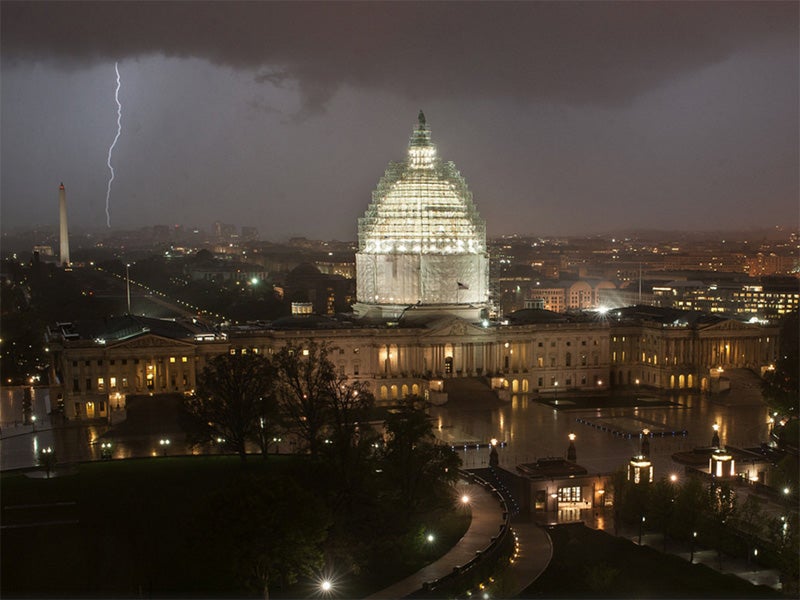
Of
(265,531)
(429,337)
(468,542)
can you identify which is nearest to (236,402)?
(468,542)

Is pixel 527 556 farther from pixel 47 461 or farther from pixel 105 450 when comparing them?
pixel 105 450

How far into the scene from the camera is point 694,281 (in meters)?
174

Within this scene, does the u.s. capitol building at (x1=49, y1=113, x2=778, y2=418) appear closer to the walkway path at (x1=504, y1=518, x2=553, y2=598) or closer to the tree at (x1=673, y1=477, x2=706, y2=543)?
the walkway path at (x1=504, y1=518, x2=553, y2=598)

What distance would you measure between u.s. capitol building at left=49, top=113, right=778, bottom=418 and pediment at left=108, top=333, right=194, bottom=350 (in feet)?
0.28

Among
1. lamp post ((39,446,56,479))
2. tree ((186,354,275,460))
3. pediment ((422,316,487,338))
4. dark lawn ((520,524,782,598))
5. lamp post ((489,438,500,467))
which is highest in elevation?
pediment ((422,316,487,338))

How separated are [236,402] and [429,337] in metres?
32.3

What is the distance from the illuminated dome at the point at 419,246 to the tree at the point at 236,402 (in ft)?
108

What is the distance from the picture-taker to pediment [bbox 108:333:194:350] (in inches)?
2996

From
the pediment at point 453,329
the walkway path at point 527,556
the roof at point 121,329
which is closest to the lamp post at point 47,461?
the walkway path at point 527,556

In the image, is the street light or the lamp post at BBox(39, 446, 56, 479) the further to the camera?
the street light

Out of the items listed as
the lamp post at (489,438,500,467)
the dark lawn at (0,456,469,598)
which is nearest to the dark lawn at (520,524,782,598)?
the dark lawn at (0,456,469,598)

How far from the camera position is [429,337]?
88.1 metres

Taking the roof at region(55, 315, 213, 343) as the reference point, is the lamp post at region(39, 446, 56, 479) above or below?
below

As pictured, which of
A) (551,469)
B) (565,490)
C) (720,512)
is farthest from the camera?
(551,469)
